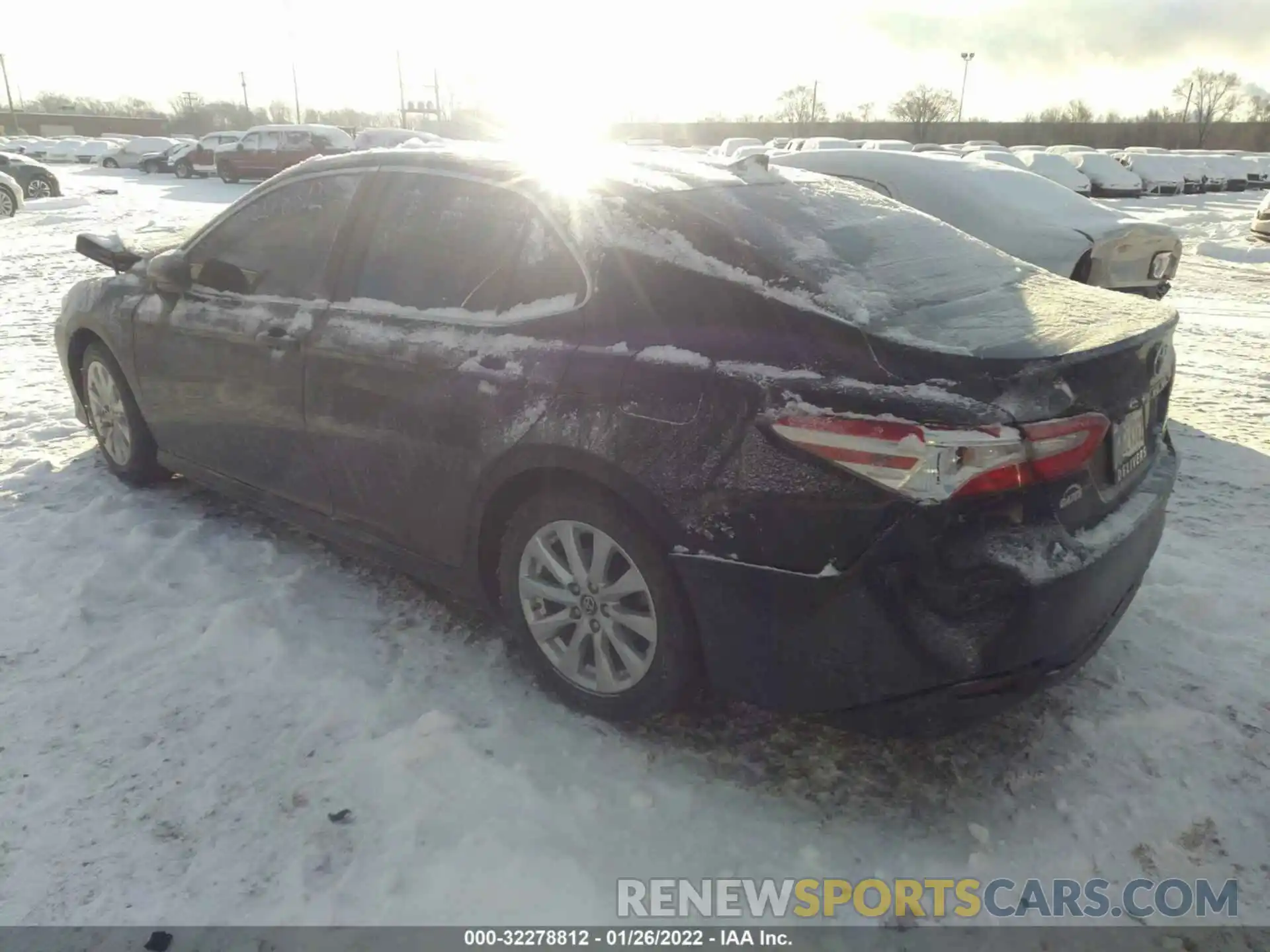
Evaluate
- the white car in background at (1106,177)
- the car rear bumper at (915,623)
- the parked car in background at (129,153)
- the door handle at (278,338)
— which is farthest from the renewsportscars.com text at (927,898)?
the parked car in background at (129,153)

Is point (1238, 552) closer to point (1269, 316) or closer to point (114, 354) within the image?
point (114, 354)

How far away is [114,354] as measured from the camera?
4.26 m

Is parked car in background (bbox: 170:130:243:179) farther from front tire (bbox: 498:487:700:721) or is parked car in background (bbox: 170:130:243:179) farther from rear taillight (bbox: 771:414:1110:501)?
rear taillight (bbox: 771:414:1110:501)

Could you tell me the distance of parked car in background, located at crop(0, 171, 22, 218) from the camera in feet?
54.9

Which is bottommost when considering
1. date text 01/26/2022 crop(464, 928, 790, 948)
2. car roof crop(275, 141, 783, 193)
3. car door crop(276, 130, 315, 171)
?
date text 01/26/2022 crop(464, 928, 790, 948)

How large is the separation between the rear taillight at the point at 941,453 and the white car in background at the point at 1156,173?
3155cm

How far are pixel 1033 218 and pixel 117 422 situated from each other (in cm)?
559

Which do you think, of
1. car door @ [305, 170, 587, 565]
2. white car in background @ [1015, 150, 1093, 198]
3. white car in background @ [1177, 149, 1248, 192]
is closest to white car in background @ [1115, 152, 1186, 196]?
white car in background @ [1177, 149, 1248, 192]

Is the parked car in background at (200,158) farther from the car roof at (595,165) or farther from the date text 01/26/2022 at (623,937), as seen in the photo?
the date text 01/26/2022 at (623,937)

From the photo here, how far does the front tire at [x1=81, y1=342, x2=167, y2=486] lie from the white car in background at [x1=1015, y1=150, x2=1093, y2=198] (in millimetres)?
22408

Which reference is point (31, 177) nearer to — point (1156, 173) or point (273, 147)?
point (273, 147)

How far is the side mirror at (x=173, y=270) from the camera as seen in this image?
3.79 meters

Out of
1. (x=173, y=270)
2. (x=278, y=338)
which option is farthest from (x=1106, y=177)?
(x=278, y=338)

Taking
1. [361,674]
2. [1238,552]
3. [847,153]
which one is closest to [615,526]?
[361,674]
